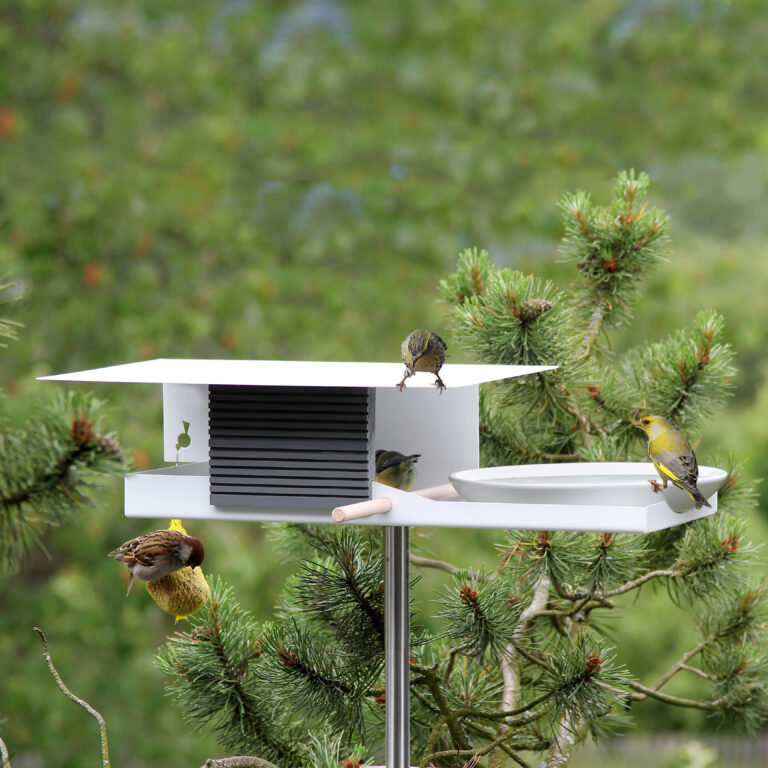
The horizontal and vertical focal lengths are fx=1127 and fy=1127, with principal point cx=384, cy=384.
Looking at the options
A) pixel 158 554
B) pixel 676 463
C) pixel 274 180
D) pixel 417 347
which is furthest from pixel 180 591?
pixel 274 180

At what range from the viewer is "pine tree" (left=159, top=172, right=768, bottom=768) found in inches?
41.6

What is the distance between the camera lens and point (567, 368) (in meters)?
1.22

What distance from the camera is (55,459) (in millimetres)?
1147

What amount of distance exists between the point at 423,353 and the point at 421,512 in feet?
0.40

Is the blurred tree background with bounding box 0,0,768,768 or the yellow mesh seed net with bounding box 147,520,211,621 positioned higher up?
the blurred tree background with bounding box 0,0,768,768

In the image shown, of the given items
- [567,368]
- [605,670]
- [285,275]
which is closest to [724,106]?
[285,275]

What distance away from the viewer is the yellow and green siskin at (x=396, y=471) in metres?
0.94

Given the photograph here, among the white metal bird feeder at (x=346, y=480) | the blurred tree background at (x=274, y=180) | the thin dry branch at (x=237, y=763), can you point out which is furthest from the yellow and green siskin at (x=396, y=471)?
the blurred tree background at (x=274, y=180)

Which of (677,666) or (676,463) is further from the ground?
(676,463)

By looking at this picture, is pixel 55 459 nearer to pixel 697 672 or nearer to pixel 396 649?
pixel 396 649

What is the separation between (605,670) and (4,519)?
2.10ft

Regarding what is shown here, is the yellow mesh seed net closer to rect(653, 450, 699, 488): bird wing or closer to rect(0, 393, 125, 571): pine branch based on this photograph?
rect(0, 393, 125, 571): pine branch

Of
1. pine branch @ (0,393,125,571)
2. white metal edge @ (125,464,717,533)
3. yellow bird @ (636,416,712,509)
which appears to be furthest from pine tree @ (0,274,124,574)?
yellow bird @ (636,416,712,509)

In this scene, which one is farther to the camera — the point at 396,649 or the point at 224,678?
the point at 224,678
